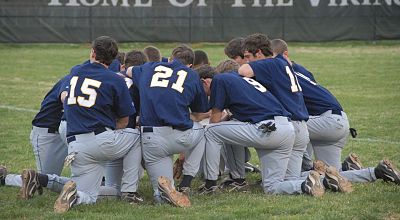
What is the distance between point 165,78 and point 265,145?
120 cm

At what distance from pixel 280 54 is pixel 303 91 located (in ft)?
1.61

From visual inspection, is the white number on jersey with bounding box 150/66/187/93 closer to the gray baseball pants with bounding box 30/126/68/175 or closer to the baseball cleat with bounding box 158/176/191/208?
the baseball cleat with bounding box 158/176/191/208

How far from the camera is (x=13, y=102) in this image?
16078 mm

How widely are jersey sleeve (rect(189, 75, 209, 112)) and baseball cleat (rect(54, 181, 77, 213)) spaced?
5.29 ft

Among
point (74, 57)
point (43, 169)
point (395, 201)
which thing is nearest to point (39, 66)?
point (74, 57)

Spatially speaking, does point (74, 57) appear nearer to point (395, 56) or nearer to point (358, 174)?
point (395, 56)

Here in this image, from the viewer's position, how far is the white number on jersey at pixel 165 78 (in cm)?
807

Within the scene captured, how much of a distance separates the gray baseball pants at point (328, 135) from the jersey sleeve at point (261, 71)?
0.83 meters

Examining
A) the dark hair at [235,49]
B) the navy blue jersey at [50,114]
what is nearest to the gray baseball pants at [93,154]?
the navy blue jersey at [50,114]

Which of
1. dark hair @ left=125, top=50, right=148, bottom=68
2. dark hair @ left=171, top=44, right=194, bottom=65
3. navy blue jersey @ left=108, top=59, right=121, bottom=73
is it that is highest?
dark hair @ left=171, top=44, right=194, bottom=65

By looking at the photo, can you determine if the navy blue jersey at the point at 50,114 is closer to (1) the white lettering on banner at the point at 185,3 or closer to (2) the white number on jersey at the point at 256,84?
(2) the white number on jersey at the point at 256,84

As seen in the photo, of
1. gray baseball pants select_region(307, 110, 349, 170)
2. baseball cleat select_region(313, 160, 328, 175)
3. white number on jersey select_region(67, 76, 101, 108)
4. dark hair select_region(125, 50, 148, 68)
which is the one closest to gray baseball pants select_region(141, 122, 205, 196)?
white number on jersey select_region(67, 76, 101, 108)

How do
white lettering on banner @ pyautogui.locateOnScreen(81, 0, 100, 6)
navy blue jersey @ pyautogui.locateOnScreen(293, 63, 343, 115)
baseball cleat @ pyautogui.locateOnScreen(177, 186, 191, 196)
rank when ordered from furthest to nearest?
white lettering on banner @ pyautogui.locateOnScreen(81, 0, 100, 6)
navy blue jersey @ pyautogui.locateOnScreen(293, 63, 343, 115)
baseball cleat @ pyautogui.locateOnScreen(177, 186, 191, 196)

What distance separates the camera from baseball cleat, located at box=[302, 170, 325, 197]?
25.9 ft
